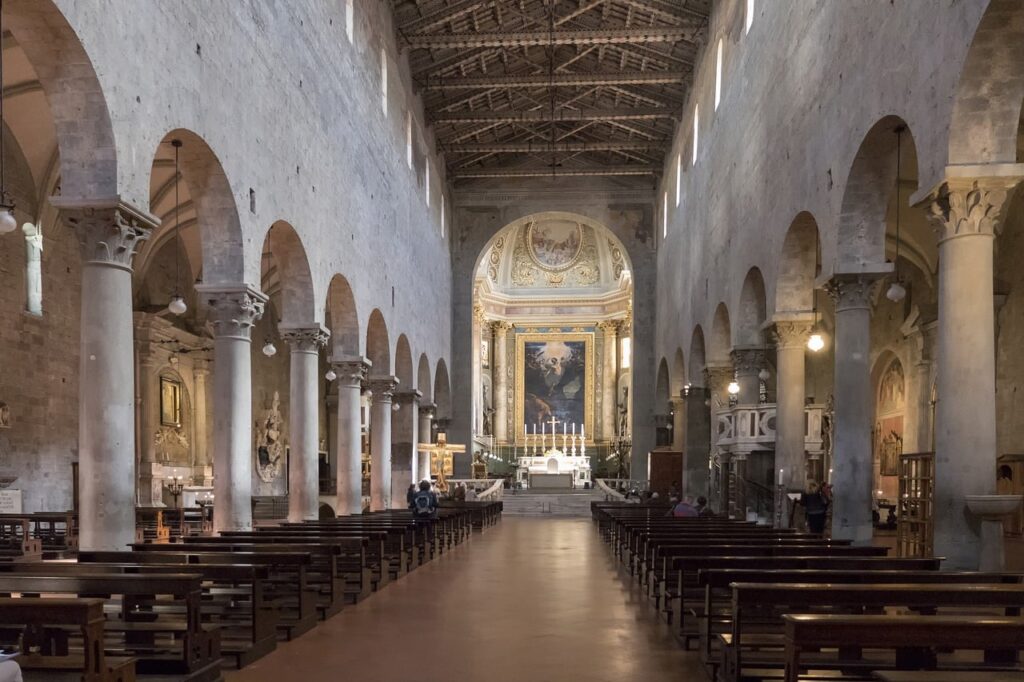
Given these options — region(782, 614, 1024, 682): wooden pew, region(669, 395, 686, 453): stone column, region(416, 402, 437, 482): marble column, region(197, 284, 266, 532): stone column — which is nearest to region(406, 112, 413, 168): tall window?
region(416, 402, 437, 482): marble column

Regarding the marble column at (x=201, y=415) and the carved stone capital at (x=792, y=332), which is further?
the marble column at (x=201, y=415)

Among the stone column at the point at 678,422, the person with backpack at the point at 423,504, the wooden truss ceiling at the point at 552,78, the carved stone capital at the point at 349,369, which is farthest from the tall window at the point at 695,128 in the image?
the person with backpack at the point at 423,504

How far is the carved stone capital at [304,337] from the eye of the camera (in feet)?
61.9

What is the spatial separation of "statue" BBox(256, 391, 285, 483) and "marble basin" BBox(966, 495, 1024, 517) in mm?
27842

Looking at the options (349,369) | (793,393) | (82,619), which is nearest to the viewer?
(82,619)

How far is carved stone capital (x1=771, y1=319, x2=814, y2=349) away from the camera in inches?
690

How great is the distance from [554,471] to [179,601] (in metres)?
33.8

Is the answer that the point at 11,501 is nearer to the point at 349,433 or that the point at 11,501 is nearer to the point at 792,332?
the point at 349,433

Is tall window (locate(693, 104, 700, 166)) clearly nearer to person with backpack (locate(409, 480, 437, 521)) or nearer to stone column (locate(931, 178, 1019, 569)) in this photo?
person with backpack (locate(409, 480, 437, 521))

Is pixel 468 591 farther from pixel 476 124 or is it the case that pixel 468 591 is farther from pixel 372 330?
pixel 476 124

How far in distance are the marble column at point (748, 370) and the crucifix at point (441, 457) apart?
14843mm

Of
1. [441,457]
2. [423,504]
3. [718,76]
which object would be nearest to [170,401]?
[441,457]

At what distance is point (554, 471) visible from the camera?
137 feet

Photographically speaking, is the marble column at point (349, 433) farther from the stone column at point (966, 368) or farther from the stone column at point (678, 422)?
the stone column at point (966, 368)
